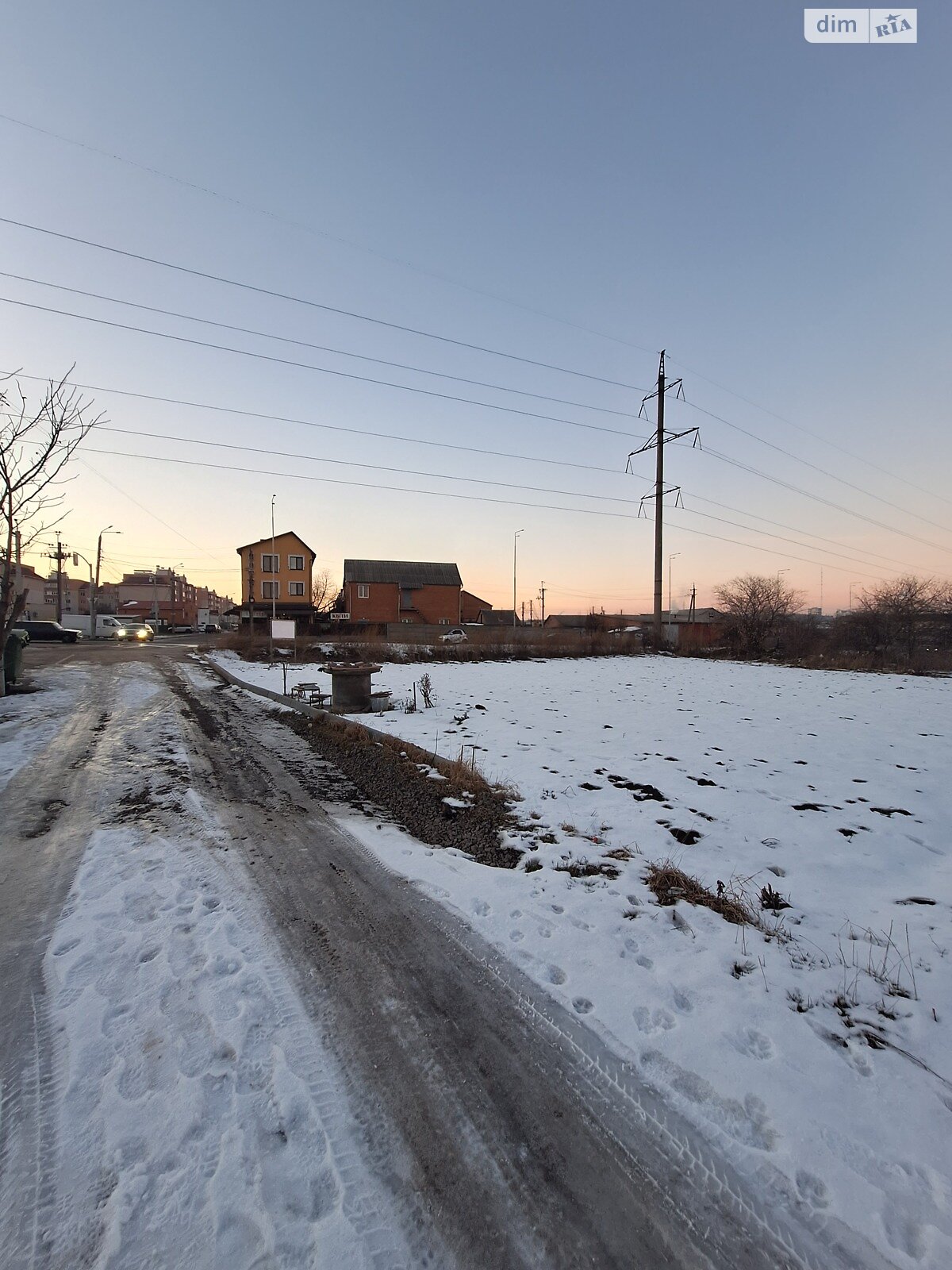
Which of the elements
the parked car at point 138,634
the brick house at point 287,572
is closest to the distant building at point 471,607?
the brick house at point 287,572

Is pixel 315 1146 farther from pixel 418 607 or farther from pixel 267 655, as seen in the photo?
pixel 418 607

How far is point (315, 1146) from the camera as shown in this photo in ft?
6.21

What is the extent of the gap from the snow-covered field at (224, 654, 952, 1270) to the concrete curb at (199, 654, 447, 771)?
35 cm

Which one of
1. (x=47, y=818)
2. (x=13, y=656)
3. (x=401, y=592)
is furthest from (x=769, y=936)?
(x=401, y=592)

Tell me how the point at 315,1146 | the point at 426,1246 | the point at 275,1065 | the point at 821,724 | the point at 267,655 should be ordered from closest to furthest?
the point at 426,1246
the point at 315,1146
the point at 275,1065
the point at 821,724
the point at 267,655

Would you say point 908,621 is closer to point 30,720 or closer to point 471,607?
point 30,720

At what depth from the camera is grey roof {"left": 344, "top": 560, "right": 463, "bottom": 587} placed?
5828 centimetres

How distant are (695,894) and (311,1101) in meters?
2.68

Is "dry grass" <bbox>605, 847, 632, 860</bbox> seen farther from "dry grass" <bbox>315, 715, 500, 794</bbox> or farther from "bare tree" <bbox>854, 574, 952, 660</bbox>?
"bare tree" <bbox>854, 574, 952, 660</bbox>

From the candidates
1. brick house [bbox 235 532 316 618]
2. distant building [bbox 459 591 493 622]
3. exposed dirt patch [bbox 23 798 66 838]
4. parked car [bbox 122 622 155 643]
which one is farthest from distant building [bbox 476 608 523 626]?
exposed dirt patch [bbox 23 798 66 838]

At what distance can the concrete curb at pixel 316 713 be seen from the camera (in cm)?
715

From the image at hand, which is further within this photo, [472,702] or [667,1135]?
[472,702]

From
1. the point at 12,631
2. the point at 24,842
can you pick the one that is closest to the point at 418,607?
the point at 12,631

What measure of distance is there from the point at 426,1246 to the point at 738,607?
32.8 m
